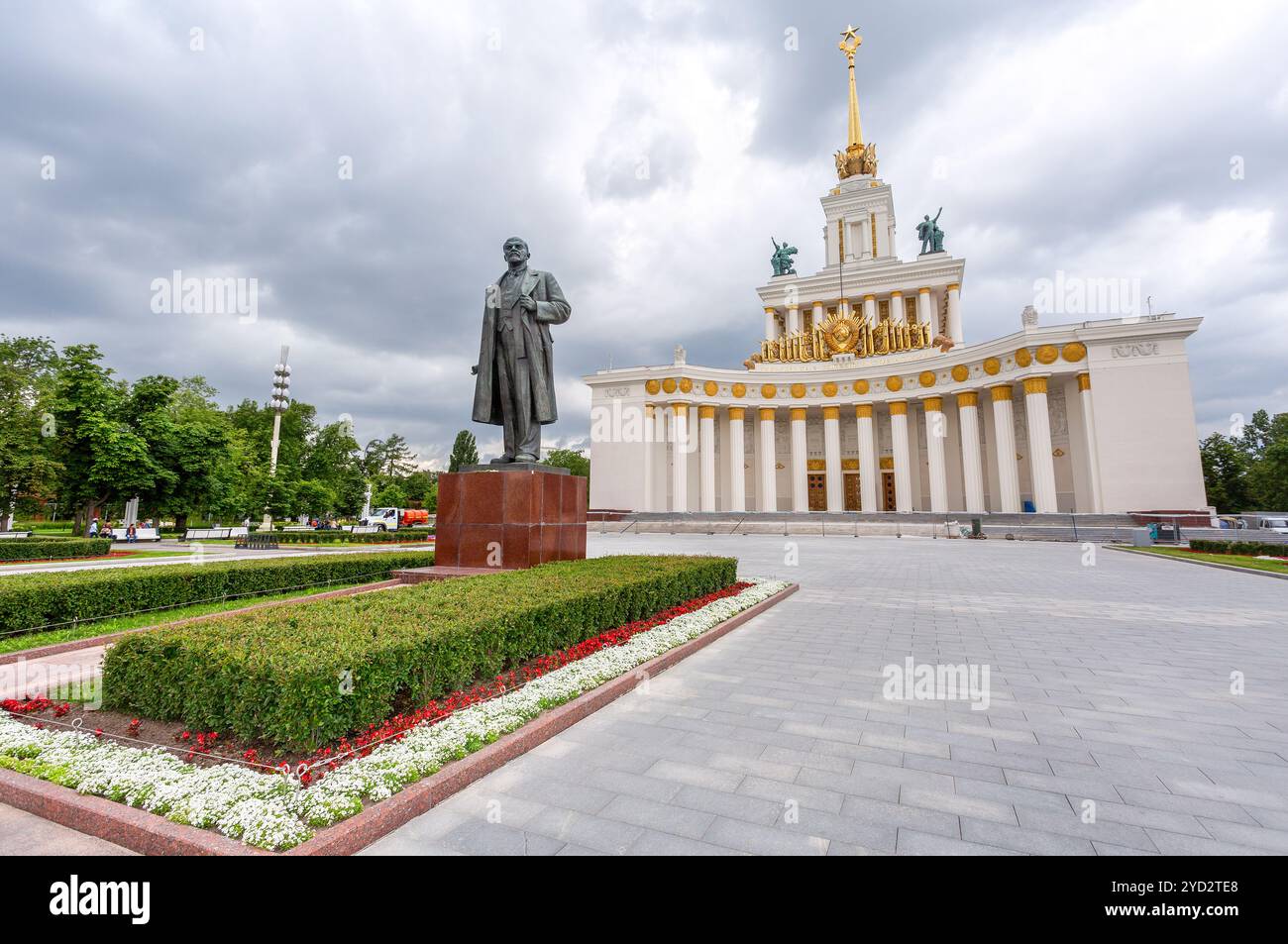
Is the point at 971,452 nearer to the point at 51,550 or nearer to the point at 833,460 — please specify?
the point at 833,460

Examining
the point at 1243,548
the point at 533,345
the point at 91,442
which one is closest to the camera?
the point at 533,345

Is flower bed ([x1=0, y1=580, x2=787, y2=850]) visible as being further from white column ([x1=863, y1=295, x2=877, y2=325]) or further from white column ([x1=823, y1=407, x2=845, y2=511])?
white column ([x1=863, y1=295, x2=877, y2=325])

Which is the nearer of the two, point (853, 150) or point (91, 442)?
point (91, 442)

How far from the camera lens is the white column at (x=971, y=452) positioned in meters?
38.2

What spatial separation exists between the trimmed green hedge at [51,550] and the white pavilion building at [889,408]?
3000 centimetres

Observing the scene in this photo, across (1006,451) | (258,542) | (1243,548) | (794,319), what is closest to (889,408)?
(1006,451)

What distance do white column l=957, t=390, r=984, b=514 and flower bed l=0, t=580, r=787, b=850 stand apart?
41.5 meters

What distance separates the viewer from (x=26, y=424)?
26500 millimetres

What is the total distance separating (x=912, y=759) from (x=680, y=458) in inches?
1616

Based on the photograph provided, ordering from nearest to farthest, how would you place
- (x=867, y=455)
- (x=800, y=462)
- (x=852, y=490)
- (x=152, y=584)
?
(x=152, y=584)
(x=867, y=455)
(x=800, y=462)
(x=852, y=490)

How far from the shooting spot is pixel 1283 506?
152ft

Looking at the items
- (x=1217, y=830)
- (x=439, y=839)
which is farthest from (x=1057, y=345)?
(x=439, y=839)
